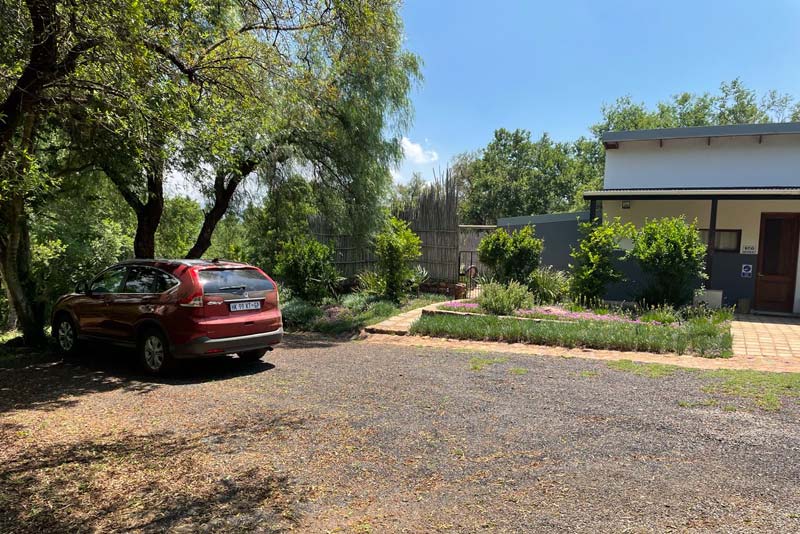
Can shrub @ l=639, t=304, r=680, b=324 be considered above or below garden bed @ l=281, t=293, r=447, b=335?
above

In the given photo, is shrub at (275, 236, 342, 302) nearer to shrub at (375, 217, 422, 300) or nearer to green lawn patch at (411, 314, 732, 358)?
shrub at (375, 217, 422, 300)

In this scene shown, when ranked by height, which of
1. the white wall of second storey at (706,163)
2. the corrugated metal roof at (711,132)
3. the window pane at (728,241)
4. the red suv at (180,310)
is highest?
the corrugated metal roof at (711,132)

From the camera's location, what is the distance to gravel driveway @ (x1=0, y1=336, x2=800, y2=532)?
10.4 feet

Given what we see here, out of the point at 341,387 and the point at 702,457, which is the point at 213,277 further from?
the point at 702,457

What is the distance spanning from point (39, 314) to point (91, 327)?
222cm

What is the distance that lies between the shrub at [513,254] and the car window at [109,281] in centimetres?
819

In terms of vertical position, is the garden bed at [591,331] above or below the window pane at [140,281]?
below

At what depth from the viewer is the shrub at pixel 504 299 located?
11.0 m

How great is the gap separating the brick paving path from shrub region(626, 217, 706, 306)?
4.08 feet

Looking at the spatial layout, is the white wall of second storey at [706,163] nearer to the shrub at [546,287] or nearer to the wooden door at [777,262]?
the wooden door at [777,262]

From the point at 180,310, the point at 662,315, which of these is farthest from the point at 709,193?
the point at 180,310

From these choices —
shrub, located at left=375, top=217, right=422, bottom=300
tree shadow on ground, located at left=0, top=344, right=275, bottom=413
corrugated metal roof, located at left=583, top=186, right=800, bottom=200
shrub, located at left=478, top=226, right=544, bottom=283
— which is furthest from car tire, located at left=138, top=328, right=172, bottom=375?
corrugated metal roof, located at left=583, top=186, right=800, bottom=200

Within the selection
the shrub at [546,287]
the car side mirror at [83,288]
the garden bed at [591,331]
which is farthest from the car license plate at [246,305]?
the shrub at [546,287]

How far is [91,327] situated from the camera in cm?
786
